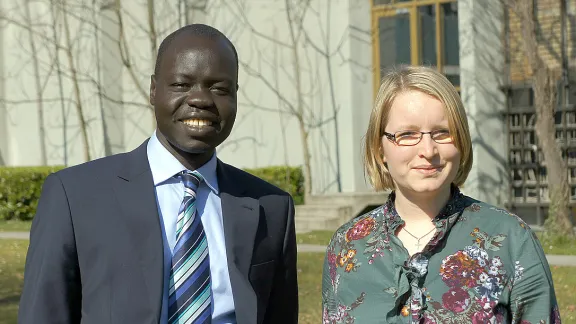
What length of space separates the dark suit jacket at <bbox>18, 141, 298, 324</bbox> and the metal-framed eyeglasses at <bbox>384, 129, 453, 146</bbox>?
0.53 m

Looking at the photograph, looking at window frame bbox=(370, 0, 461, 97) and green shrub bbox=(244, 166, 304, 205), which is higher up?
window frame bbox=(370, 0, 461, 97)

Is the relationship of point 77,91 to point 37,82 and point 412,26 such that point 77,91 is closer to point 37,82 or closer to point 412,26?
point 37,82

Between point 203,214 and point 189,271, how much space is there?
0.69 ft

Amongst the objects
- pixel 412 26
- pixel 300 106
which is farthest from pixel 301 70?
pixel 412 26

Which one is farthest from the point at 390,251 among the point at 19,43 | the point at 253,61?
the point at 19,43

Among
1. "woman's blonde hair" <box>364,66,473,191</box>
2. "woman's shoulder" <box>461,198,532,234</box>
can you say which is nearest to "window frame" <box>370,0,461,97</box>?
"woman's blonde hair" <box>364,66,473,191</box>

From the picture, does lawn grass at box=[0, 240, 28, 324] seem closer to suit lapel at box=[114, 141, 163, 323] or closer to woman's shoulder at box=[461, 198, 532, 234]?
suit lapel at box=[114, 141, 163, 323]

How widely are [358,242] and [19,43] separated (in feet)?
62.8

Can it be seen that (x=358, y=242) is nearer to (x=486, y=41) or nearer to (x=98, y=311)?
(x=98, y=311)

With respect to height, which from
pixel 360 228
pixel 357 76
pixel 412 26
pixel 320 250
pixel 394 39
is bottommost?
pixel 320 250

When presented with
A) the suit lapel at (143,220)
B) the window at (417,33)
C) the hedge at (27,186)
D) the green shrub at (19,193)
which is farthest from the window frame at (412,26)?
the suit lapel at (143,220)

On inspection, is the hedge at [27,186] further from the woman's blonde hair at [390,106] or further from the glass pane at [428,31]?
the woman's blonde hair at [390,106]

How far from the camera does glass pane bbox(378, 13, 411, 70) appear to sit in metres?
17.2

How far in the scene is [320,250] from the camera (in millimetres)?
11836
